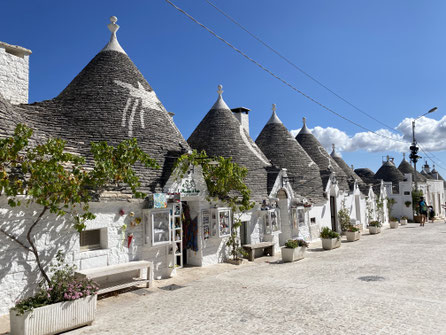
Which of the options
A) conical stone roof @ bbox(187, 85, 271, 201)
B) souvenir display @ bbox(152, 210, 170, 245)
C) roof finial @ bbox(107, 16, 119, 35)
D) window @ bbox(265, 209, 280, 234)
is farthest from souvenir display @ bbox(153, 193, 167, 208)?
roof finial @ bbox(107, 16, 119, 35)

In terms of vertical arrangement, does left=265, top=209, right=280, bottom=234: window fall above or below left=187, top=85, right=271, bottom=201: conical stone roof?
below

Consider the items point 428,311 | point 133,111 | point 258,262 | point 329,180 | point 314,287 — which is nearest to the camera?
point 428,311

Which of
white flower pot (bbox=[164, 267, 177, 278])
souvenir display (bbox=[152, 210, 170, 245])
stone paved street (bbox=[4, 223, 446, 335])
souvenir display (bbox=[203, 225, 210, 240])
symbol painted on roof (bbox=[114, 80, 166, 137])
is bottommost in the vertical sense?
stone paved street (bbox=[4, 223, 446, 335])

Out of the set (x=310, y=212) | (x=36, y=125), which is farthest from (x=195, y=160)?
(x=310, y=212)

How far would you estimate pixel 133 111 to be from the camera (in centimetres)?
1143

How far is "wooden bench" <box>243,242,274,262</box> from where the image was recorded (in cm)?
1323

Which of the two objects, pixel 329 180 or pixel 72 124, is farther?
pixel 329 180

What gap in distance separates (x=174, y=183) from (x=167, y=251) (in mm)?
2042

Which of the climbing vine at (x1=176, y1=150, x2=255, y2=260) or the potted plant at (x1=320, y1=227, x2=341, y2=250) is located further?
the potted plant at (x1=320, y1=227, x2=341, y2=250)

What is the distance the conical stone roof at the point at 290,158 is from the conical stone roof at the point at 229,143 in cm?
289

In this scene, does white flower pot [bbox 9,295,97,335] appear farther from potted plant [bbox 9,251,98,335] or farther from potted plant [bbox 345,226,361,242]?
potted plant [bbox 345,226,361,242]

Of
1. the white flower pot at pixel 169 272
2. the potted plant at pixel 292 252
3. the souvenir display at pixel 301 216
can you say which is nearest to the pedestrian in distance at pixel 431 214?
the souvenir display at pixel 301 216

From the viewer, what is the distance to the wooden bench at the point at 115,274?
26.1 ft

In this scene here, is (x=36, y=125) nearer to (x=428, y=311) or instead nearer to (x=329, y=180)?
(x=428, y=311)
